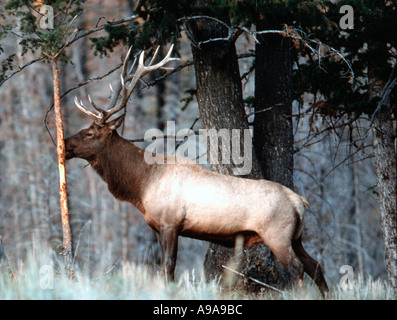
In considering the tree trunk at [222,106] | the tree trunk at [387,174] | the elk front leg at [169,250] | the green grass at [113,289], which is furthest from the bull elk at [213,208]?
the tree trunk at [387,174]

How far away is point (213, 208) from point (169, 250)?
0.78 meters

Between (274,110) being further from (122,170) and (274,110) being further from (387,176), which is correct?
(122,170)

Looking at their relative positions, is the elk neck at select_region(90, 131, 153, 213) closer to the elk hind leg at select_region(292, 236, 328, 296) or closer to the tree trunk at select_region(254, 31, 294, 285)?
the tree trunk at select_region(254, 31, 294, 285)

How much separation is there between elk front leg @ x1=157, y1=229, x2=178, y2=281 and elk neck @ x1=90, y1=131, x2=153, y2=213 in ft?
2.08

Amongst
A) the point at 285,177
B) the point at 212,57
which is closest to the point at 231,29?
the point at 212,57

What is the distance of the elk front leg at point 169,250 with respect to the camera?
712 centimetres

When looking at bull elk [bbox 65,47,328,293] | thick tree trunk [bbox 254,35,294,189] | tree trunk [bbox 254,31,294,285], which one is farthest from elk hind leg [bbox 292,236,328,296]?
thick tree trunk [bbox 254,35,294,189]

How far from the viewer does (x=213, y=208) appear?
7305 mm

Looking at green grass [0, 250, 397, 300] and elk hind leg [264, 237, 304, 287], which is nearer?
green grass [0, 250, 397, 300]

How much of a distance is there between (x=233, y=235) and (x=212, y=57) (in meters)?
2.81

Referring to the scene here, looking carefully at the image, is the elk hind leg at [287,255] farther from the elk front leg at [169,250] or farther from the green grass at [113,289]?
the elk front leg at [169,250]

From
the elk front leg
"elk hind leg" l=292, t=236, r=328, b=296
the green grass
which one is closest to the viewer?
the green grass

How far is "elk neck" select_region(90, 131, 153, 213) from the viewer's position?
772 centimetres

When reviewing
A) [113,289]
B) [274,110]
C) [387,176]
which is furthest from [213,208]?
[387,176]
